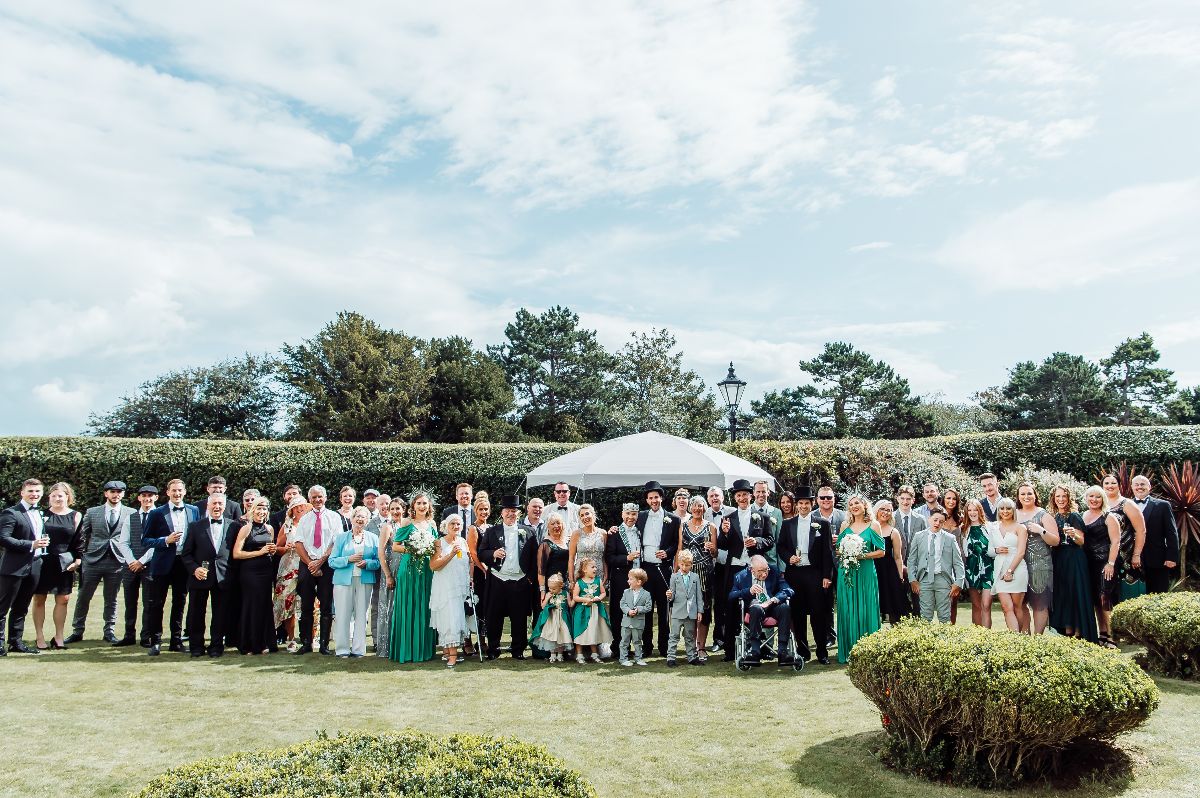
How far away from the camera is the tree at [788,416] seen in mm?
42625

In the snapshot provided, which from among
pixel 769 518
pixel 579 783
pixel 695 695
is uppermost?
pixel 769 518

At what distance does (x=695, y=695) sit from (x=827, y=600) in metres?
2.30

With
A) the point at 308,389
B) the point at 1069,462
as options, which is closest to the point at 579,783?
the point at 1069,462

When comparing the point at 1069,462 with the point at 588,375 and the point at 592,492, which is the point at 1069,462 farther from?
the point at 588,375

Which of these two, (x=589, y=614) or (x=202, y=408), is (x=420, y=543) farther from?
(x=202, y=408)

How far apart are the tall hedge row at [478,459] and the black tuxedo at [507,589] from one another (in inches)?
302

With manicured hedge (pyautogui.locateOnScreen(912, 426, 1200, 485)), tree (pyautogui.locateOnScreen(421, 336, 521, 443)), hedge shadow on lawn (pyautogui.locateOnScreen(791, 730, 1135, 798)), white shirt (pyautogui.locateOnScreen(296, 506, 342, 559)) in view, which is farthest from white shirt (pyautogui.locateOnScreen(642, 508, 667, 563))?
tree (pyautogui.locateOnScreen(421, 336, 521, 443))

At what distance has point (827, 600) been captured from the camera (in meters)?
8.82

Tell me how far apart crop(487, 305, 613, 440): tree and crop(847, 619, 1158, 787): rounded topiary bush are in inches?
1446

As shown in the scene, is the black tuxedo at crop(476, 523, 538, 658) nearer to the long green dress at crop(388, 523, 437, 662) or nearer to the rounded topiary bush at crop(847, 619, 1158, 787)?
the long green dress at crop(388, 523, 437, 662)

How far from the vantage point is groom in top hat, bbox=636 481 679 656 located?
9.25 metres

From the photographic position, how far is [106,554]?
33.3 ft

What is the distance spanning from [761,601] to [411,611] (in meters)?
3.70

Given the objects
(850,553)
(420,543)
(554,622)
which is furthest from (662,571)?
(420,543)
